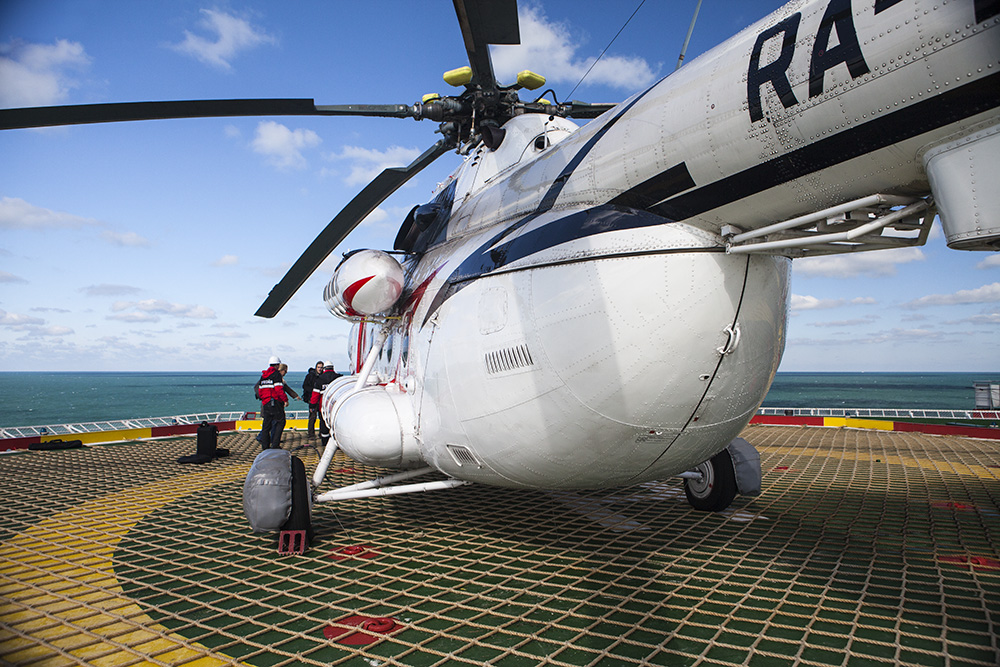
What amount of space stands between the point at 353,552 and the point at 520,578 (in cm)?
159

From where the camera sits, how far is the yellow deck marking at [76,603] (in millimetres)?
3172

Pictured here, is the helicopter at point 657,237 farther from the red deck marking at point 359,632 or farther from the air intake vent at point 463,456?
the red deck marking at point 359,632

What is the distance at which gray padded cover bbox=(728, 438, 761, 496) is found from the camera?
235 inches

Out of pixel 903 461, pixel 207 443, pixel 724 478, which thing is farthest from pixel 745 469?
pixel 207 443

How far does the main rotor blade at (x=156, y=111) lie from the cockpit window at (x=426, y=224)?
1.40 m

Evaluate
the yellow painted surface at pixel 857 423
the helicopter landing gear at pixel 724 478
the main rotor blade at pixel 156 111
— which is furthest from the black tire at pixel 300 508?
the yellow painted surface at pixel 857 423

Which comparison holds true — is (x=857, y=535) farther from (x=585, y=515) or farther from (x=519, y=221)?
(x=519, y=221)

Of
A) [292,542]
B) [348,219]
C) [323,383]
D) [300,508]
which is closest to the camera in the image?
[292,542]

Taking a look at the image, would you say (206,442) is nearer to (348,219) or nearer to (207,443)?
(207,443)

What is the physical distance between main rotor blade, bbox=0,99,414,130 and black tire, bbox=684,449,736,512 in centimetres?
550

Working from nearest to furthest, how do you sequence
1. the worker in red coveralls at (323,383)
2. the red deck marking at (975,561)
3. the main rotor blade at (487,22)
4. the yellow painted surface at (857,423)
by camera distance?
the main rotor blade at (487,22)
the red deck marking at (975,561)
the worker in red coveralls at (323,383)
the yellow painted surface at (857,423)

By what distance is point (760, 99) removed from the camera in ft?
8.53


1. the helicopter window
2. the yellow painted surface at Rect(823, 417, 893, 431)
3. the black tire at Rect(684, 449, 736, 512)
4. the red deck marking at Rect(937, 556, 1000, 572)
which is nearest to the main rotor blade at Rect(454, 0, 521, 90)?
the helicopter window

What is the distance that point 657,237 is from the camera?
11.0 ft
